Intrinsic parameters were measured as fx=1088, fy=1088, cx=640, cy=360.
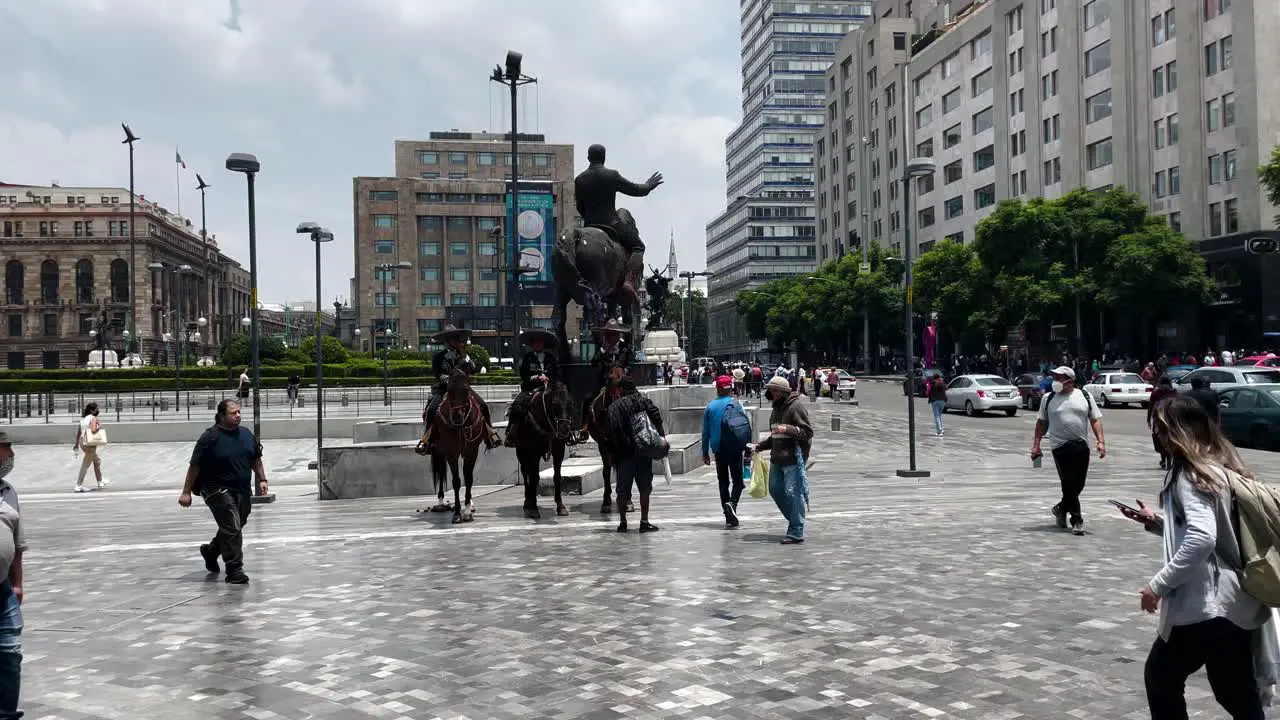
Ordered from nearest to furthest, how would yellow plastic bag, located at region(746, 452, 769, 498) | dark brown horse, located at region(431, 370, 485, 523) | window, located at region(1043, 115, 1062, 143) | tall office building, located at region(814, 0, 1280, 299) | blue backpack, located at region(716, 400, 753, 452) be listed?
yellow plastic bag, located at region(746, 452, 769, 498) → blue backpack, located at region(716, 400, 753, 452) → dark brown horse, located at region(431, 370, 485, 523) → tall office building, located at region(814, 0, 1280, 299) → window, located at region(1043, 115, 1062, 143)

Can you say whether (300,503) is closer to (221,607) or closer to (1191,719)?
(221,607)

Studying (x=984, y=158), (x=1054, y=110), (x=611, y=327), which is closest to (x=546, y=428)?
(x=611, y=327)

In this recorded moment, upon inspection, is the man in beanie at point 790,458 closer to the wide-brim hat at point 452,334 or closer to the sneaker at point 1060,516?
the sneaker at point 1060,516

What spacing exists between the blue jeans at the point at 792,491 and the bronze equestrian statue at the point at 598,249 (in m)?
8.57

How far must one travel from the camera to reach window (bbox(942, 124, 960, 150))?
7800 centimetres

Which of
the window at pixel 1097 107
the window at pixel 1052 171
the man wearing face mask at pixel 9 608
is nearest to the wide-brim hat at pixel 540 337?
the man wearing face mask at pixel 9 608

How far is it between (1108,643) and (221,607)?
636 centimetres

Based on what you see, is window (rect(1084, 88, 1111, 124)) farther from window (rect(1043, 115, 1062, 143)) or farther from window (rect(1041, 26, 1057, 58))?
window (rect(1041, 26, 1057, 58))

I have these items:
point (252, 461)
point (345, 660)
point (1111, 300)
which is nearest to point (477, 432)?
point (252, 461)

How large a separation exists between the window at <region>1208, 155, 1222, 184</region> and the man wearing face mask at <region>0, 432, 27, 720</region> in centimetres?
5255

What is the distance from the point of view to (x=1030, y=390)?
39125mm

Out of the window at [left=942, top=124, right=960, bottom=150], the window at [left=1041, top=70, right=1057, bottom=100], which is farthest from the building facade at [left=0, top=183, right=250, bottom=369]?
the window at [left=1041, top=70, right=1057, bottom=100]

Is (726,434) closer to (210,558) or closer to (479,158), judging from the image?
(210,558)

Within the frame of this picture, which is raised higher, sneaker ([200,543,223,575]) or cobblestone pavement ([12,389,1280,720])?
sneaker ([200,543,223,575])
